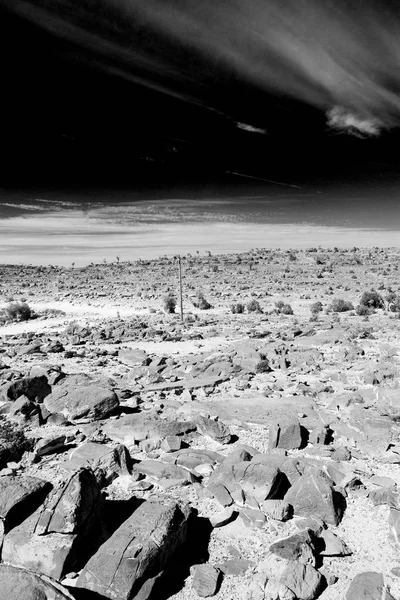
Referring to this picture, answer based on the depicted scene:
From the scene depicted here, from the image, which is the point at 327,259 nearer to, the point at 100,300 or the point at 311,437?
the point at 100,300

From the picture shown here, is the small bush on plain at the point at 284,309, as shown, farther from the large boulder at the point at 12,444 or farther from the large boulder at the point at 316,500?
the large boulder at the point at 316,500

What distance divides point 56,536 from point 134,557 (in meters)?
1.02

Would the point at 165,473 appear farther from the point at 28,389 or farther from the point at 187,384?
the point at 28,389

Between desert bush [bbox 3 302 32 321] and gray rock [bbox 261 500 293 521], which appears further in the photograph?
desert bush [bbox 3 302 32 321]

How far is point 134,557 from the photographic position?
4.61 meters

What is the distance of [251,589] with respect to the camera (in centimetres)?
472

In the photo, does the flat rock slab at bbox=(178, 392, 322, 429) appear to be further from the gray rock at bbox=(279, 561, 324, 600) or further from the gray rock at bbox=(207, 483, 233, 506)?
the gray rock at bbox=(279, 561, 324, 600)

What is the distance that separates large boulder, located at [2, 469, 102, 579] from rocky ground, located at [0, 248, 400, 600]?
2cm

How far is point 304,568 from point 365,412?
17.1 feet

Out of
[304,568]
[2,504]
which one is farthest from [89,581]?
[304,568]

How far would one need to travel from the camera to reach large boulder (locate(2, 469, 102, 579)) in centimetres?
468

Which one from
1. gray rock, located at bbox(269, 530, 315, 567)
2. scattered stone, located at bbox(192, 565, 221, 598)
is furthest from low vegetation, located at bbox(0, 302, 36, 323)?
gray rock, located at bbox(269, 530, 315, 567)

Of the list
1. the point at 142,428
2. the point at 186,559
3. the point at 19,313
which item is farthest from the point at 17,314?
the point at 186,559

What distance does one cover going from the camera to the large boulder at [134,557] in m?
4.45
